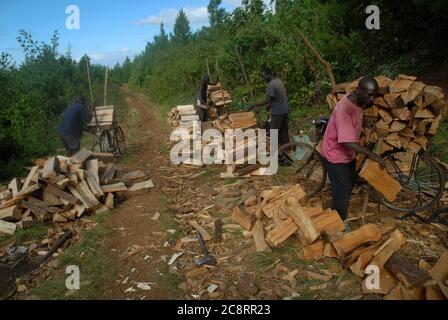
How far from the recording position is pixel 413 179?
520cm

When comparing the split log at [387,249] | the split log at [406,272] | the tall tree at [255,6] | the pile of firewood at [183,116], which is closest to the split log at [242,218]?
the split log at [387,249]

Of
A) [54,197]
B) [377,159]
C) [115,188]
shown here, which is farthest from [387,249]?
[54,197]

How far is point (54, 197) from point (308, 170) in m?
4.26

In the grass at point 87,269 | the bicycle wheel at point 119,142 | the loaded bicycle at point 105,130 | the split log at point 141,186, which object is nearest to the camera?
the grass at point 87,269

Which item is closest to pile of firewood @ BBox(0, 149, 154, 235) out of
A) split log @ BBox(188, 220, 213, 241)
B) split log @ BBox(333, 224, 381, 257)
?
split log @ BBox(188, 220, 213, 241)

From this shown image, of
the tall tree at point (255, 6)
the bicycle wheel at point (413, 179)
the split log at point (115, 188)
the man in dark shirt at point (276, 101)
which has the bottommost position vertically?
the split log at point (115, 188)

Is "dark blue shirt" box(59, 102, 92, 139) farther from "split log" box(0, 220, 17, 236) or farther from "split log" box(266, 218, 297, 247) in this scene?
"split log" box(266, 218, 297, 247)

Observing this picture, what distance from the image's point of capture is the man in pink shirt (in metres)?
4.17

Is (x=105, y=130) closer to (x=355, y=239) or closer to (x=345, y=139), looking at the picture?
(x=345, y=139)

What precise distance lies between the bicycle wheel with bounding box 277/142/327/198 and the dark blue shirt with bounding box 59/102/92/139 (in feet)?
15.3

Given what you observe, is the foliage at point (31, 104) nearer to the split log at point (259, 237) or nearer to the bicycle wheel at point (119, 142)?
the bicycle wheel at point (119, 142)

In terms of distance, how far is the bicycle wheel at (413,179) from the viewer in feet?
16.6

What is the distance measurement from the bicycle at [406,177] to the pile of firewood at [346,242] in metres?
0.69
